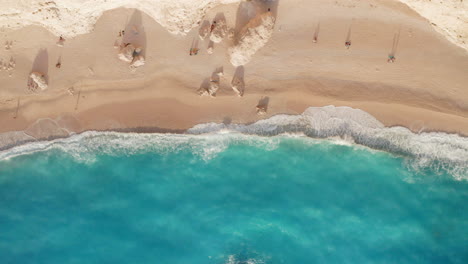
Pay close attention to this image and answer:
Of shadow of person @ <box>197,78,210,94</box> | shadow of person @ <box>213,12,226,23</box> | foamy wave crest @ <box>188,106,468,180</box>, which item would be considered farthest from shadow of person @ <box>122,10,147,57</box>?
foamy wave crest @ <box>188,106,468,180</box>

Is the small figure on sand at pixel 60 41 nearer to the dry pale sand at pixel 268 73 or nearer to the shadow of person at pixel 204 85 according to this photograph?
the dry pale sand at pixel 268 73

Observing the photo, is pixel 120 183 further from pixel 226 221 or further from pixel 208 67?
pixel 208 67

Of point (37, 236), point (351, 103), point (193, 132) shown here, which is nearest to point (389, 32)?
point (351, 103)

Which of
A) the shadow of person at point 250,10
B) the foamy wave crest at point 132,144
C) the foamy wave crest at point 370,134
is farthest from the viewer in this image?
the foamy wave crest at point 132,144

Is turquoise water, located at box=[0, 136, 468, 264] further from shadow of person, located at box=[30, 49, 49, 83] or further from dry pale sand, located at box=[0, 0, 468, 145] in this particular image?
shadow of person, located at box=[30, 49, 49, 83]

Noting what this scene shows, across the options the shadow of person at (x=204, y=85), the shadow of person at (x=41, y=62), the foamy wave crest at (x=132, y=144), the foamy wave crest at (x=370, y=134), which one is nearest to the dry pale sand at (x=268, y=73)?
the shadow of person at (x=41, y=62)

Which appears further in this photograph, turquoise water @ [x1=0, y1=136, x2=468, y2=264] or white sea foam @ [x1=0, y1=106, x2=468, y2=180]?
turquoise water @ [x1=0, y1=136, x2=468, y2=264]
